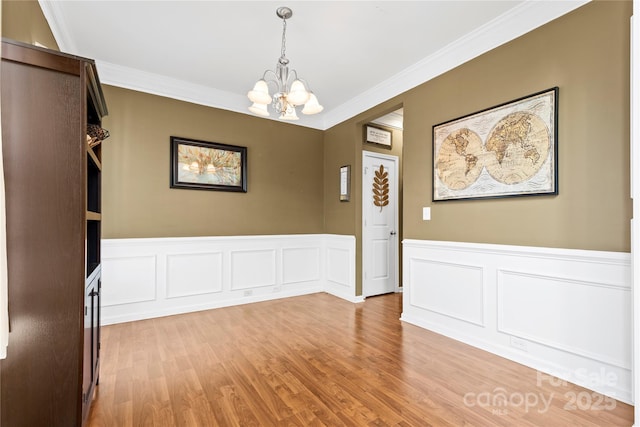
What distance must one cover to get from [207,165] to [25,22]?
211 centimetres

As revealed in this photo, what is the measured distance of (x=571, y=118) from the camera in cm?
218

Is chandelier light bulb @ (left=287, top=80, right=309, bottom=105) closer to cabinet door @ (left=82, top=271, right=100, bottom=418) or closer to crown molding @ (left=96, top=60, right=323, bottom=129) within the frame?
cabinet door @ (left=82, top=271, right=100, bottom=418)

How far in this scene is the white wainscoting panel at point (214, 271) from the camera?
335 centimetres

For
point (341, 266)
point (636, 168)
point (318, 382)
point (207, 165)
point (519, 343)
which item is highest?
point (207, 165)

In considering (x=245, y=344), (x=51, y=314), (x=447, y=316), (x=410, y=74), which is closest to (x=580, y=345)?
(x=447, y=316)

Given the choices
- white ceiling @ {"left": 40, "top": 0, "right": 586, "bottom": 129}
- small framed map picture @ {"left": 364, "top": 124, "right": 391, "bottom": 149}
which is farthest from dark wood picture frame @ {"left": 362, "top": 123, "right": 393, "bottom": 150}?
white ceiling @ {"left": 40, "top": 0, "right": 586, "bottom": 129}

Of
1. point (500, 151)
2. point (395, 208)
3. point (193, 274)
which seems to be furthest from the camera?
point (395, 208)

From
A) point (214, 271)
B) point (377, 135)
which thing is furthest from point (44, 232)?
point (377, 135)

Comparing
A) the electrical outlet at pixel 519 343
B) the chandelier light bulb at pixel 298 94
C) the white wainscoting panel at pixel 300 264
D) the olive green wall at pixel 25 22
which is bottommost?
the electrical outlet at pixel 519 343

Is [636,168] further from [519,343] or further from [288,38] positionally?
[288,38]

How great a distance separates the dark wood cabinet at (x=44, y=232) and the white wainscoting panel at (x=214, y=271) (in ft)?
7.28

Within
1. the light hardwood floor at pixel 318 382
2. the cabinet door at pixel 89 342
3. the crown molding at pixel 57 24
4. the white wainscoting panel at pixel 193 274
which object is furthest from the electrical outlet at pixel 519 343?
the crown molding at pixel 57 24

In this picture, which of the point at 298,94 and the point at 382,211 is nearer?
the point at 298,94

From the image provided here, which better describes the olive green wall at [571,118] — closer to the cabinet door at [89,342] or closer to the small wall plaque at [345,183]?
→ the small wall plaque at [345,183]
